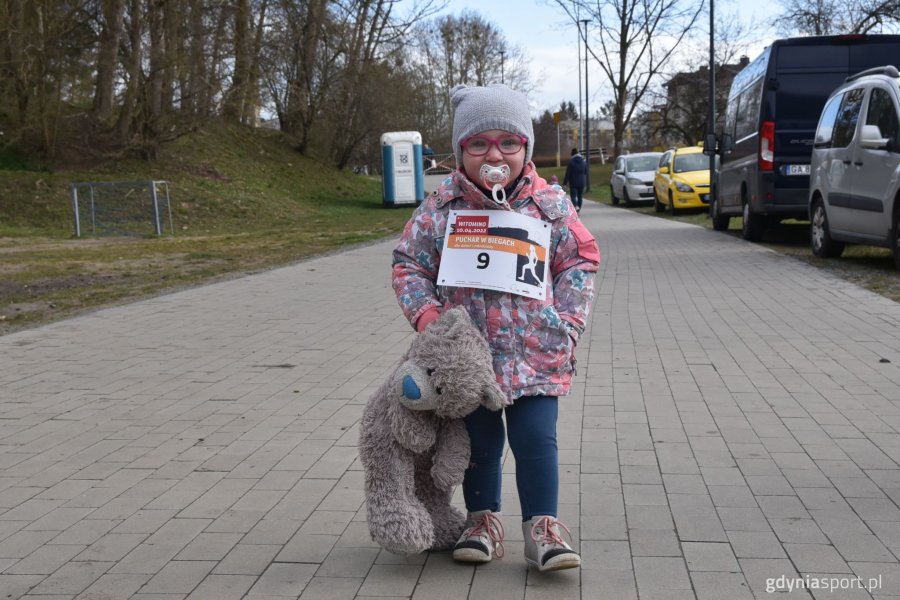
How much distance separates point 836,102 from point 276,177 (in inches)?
914

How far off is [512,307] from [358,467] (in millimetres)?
1722

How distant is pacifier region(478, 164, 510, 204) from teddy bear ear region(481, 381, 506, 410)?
2.05 ft

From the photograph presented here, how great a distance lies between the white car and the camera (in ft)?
37.1

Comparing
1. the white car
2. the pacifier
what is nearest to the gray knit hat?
the pacifier

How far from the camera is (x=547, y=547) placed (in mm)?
3477

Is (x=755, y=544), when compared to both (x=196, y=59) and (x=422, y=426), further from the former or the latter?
(x=196, y=59)

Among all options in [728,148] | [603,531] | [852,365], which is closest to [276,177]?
[728,148]

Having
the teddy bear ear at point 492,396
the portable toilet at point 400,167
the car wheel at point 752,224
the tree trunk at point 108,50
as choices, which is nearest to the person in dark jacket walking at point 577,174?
the portable toilet at point 400,167

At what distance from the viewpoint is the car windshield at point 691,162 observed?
27.8 meters

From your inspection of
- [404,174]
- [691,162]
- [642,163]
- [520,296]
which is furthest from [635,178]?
[520,296]

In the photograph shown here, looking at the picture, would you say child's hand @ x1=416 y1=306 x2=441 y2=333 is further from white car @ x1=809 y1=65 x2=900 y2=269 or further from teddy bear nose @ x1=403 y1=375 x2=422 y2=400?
white car @ x1=809 y1=65 x2=900 y2=269

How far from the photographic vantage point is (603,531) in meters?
3.97

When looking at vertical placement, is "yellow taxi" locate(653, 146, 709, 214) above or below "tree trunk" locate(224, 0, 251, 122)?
below

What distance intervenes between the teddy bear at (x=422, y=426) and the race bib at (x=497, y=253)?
5.9 inches
